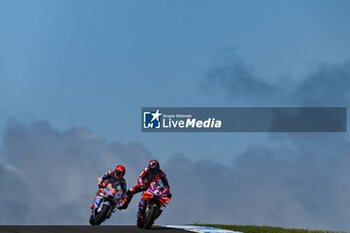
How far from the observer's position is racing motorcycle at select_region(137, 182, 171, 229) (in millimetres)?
24406

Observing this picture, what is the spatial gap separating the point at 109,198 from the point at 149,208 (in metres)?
4.34

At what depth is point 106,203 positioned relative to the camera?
2850 centimetres

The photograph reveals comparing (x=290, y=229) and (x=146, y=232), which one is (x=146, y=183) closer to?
(x=146, y=232)

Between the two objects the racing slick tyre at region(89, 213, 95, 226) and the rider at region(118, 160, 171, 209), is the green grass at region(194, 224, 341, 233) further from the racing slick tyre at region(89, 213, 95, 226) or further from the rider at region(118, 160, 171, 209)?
the racing slick tyre at region(89, 213, 95, 226)

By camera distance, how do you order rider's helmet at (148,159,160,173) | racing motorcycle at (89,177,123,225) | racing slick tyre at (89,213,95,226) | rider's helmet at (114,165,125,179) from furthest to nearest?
racing slick tyre at (89,213,95,226) → racing motorcycle at (89,177,123,225) → rider's helmet at (114,165,125,179) → rider's helmet at (148,159,160,173)

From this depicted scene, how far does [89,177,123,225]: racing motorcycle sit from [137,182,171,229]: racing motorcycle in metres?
3.73

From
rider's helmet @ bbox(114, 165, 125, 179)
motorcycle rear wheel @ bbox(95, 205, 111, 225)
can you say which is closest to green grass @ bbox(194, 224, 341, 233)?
rider's helmet @ bbox(114, 165, 125, 179)

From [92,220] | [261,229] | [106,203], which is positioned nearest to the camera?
[261,229]

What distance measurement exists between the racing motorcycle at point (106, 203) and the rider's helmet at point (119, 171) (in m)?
0.53

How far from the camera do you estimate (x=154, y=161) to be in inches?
992

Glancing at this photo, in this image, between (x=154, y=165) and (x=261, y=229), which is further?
(x=261, y=229)

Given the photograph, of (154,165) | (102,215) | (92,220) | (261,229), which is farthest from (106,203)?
(261,229)

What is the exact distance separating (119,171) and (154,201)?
13.1 feet

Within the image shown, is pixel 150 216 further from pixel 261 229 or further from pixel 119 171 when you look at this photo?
pixel 119 171
